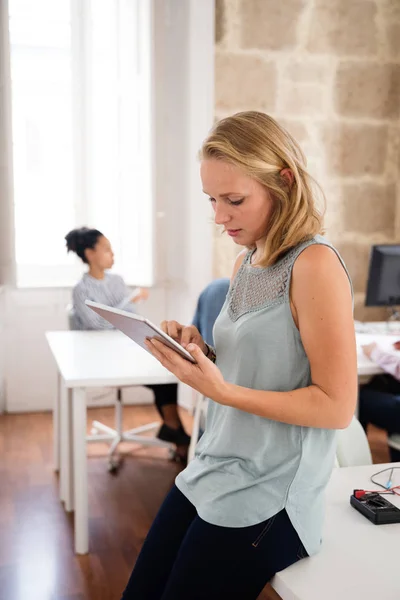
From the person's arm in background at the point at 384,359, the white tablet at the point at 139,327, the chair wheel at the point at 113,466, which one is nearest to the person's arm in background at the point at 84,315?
the chair wheel at the point at 113,466

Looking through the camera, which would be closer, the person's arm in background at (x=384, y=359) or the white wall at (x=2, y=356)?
the person's arm in background at (x=384, y=359)

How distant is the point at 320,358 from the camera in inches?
43.4

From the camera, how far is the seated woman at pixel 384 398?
2.77m

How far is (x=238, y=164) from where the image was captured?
1184mm

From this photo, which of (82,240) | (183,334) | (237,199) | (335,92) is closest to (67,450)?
(82,240)

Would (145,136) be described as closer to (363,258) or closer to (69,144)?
(69,144)

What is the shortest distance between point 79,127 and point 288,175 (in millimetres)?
3542

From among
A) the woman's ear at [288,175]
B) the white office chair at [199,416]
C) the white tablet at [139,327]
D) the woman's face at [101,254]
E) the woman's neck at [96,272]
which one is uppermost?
the woman's ear at [288,175]

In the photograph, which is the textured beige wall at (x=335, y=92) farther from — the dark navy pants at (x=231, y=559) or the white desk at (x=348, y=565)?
the dark navy pants at (x=231, y=559)

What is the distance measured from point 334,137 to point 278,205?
341 cm

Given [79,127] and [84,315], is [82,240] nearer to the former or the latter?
[84,315]

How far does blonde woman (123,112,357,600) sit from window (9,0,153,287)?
332cm

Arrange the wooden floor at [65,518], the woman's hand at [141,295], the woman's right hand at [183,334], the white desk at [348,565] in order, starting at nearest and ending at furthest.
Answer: the white desk at [348,565]
the woman's right hand at [183,334]
the wooden floor at [65,518]
the woman's hand at [141,295]

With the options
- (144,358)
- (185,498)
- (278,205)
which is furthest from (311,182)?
(144,358)
